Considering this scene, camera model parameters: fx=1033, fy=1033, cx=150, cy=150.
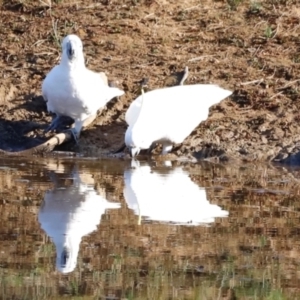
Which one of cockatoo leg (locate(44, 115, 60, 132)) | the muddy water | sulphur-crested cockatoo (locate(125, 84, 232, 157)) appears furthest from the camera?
cockatoo leg (locate(44, 115, 60, 132))

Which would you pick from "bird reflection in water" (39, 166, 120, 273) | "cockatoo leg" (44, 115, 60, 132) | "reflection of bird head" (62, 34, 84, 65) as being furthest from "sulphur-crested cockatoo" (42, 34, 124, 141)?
"bird reflection in water" (39, 166, 120, 273)

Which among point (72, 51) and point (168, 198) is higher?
point (72, 51)

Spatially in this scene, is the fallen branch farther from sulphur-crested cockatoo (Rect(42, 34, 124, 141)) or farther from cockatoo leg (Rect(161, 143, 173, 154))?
cockatoo leg (Rect(161, 143, 173, 154))

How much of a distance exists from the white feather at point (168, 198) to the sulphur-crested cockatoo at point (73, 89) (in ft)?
3.88

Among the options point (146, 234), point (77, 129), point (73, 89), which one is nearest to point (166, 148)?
point (77, 129)

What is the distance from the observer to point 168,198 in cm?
613

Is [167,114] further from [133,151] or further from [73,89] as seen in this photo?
[73,89]

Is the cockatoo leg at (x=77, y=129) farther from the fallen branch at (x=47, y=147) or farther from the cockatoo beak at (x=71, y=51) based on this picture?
the cockatoo beak at (x=71, y=51)

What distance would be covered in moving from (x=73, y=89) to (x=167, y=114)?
0.79 m

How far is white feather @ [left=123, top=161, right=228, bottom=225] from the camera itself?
5.54 meters

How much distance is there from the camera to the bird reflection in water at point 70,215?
4562 mm

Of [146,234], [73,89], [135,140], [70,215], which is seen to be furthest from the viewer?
[73,89]

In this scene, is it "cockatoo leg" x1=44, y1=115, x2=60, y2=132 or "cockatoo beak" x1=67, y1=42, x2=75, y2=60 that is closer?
"cockatoo beak" x1=67, y1=42, x2=75, y2=60

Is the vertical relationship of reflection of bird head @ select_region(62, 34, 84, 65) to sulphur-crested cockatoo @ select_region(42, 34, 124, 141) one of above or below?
above
